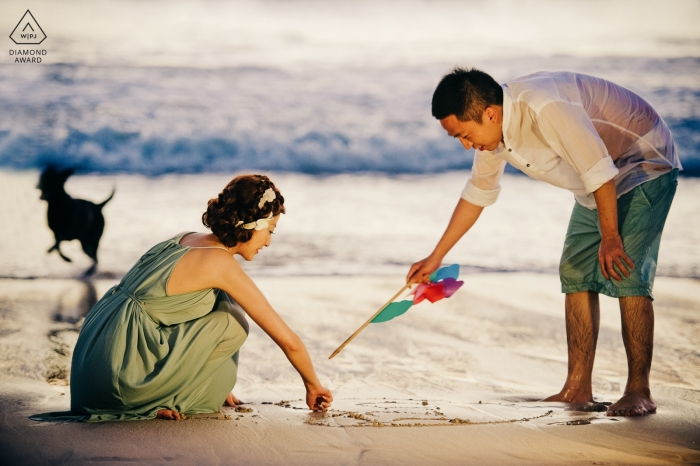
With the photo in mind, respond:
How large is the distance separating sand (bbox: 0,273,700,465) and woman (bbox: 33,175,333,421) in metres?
0.11

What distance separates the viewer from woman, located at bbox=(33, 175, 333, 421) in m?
2.65

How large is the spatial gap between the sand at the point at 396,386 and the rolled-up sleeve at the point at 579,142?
0.92 metres

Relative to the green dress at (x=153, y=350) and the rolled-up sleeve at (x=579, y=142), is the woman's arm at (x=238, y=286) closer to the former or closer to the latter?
the green dress at (x=153, y=350)

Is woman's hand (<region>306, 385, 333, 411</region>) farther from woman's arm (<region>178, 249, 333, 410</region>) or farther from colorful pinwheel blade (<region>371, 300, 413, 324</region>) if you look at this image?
colorful pinwheel blade (<region>371, 300, 413, 324</region>)

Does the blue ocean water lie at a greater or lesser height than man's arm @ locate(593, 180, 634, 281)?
greater

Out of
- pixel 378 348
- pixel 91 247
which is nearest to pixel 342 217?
pixel 91 247

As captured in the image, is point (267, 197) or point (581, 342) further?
point (581, 342)

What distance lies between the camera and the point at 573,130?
2.81m

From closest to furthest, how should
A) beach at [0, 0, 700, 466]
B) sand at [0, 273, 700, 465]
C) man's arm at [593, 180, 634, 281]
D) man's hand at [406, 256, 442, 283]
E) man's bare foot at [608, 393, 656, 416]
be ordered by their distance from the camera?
sand at [0, 273, 700, 465] < beach at [0, 0, 700, 466] < man's arm at [593, 180, 634, 281] < man's bare foot at [608, 393, 656, 416] < man's hand at [406, 256, 442, 283]

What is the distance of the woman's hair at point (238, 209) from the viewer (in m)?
2.75

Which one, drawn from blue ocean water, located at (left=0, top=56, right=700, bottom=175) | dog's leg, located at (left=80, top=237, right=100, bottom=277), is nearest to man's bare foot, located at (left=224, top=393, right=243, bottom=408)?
dog's leg, located at (left=80, top=237, right=100, bottom=277)

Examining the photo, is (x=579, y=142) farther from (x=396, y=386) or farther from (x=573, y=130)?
(x=396, y=386)

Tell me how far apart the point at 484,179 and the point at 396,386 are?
39.7 inches

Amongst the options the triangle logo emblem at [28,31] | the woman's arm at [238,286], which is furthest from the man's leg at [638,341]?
→ the triangle logo emblem at [28,31]
